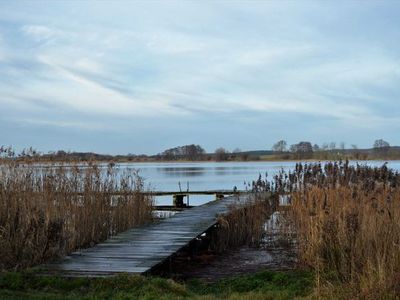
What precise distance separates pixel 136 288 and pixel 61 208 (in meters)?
3.89

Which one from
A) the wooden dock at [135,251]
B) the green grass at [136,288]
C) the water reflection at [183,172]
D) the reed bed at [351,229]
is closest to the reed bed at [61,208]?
the wooden dock at [135,251]

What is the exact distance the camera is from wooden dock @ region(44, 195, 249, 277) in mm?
7203

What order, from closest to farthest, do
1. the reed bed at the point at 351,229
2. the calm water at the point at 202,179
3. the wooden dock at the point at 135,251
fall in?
1. the reed bed at the point at 351,229
2. the wooden dock at the point at 135,251
3. the calm water at the point at 202,179

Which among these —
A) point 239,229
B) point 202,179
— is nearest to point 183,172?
point 202,179

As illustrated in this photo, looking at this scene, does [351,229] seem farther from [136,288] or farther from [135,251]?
[135,251]

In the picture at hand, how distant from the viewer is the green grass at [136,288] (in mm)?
6199

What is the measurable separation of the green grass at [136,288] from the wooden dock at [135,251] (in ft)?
1.02

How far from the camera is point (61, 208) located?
389 inches

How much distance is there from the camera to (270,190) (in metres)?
12.9

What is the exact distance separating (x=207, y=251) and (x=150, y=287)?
185 inches

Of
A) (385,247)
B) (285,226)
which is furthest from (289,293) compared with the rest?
(285,226)

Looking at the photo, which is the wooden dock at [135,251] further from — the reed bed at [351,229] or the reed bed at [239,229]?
the reed bed at [351,229]

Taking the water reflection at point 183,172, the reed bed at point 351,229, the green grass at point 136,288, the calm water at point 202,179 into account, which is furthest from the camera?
the water reflection at point 183,172

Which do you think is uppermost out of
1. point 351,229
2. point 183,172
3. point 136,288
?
point 351,229
